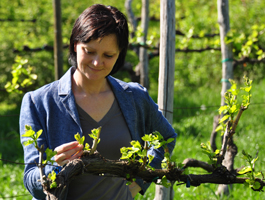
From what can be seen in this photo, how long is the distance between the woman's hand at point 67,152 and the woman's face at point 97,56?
43 cm

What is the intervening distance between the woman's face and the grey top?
7.7 inches

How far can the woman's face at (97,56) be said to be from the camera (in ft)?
5.09

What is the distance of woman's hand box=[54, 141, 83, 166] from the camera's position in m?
1.27

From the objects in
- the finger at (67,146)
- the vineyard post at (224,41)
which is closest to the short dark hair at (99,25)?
the finger at (67,146)

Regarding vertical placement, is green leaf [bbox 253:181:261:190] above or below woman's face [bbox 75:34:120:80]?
below

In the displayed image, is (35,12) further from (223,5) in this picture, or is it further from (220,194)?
(220,194)

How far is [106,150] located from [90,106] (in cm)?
23

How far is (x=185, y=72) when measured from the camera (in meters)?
7.97

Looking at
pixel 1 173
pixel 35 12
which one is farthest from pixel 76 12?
pixel 1 173

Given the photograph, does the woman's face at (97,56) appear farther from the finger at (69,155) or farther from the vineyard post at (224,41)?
the vineyard post at (224,41)

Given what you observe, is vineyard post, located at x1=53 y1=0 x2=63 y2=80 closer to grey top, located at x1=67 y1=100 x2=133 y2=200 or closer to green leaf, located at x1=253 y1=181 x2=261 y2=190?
grey top, located at x1=67 y1=100 x2=133 y2=200

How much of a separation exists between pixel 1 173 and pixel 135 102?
112 inches

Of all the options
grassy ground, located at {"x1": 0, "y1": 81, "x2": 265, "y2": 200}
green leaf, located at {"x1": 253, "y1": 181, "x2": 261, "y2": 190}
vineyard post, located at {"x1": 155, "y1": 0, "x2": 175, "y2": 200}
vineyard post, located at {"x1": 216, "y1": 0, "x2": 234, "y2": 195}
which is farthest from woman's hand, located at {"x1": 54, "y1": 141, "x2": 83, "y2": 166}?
vineyard post, located at {"x1": 216, "y1": 0, "x2": 234, "y2": 195}

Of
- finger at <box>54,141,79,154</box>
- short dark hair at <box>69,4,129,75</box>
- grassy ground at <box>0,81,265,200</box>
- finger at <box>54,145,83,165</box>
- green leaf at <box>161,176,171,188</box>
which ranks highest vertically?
short dark hair at <box>69,4,129,75</box>
